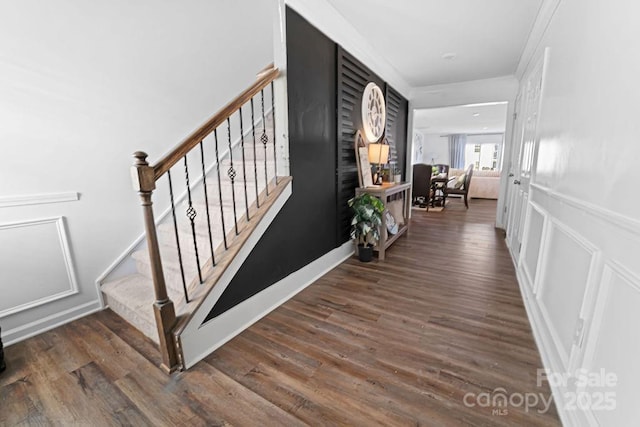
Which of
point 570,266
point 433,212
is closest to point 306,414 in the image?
point 570,266

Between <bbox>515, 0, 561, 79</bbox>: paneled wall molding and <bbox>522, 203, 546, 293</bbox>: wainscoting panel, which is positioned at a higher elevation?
<bbox>515, 0, 561, 79</bbox>: paneled wall molding

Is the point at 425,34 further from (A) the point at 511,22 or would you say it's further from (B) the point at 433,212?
(B) the point at 433,212

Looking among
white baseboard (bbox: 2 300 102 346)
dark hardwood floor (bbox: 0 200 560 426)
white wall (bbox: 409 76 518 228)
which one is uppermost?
white wall (bbox: 409 76 518 228)

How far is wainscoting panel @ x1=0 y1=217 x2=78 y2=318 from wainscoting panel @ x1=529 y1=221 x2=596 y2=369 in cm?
298

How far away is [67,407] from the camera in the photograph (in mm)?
1257

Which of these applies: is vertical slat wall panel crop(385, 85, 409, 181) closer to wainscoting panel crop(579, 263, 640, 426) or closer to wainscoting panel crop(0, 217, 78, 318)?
wainscoting panel crop(579, 263, 640, 426)

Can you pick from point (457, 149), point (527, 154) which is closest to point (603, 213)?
point (527, 154)

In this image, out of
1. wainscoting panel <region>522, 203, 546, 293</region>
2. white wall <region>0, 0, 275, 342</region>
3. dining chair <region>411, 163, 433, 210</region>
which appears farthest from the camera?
dining chair <region>411, 163, 433, 210</region>

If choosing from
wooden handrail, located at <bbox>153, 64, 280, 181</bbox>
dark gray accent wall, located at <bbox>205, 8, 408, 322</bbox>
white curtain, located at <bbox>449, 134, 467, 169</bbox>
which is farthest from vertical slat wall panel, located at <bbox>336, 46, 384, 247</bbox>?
white curtain, located at <bbox>449, 134, 467, 169</bbox>

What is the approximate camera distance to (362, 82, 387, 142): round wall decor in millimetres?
3213

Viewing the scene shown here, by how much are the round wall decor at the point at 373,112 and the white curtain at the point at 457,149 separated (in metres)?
9.80

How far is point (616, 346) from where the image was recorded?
877mm

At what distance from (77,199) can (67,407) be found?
1.35 meters

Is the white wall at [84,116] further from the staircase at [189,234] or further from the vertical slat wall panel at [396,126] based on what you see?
the vertical slat wall panel at [396,126]
